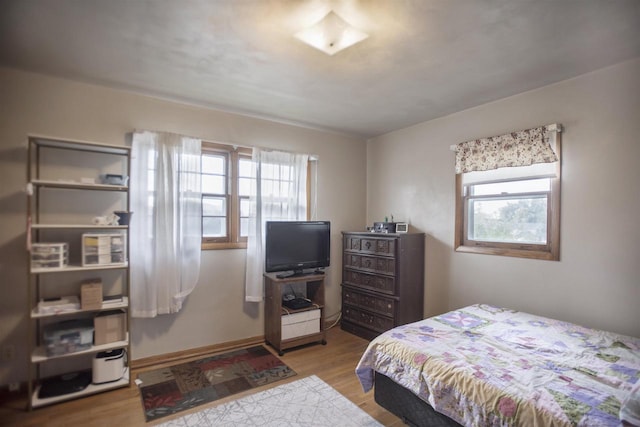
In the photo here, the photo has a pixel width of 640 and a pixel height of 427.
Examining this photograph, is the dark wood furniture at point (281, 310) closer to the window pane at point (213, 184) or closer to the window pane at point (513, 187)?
the window pane at point (213, 184)

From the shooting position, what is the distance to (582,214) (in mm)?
2586

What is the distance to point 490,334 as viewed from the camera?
2303 millimetres

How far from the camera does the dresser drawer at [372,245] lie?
355cm

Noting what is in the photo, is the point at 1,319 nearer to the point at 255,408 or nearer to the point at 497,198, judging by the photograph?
the point at 255,408

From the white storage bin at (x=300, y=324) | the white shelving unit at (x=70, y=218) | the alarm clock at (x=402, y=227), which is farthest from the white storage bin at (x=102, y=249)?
the alarm clock at (x=402, y=227)

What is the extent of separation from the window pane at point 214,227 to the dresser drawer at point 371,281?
1.65m

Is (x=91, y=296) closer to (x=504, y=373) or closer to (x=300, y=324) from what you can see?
(x=300, y=324)

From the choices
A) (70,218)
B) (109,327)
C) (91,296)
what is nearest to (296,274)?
(109,327)

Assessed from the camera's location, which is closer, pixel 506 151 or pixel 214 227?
pixel 506 151

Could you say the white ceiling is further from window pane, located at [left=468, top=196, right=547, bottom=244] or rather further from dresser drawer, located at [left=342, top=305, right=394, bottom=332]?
dresser drawer, located at [left=342, top=305, right=394, bottom=332]

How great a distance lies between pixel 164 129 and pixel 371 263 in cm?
264

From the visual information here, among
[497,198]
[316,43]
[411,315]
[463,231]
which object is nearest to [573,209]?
[497,198]

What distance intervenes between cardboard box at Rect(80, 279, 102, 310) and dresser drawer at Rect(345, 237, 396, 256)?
265 cm

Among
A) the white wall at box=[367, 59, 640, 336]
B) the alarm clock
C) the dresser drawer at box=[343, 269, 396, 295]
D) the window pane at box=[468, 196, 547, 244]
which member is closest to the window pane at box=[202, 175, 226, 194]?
the dresser drawer at box=[343, 269, 396, 295]
